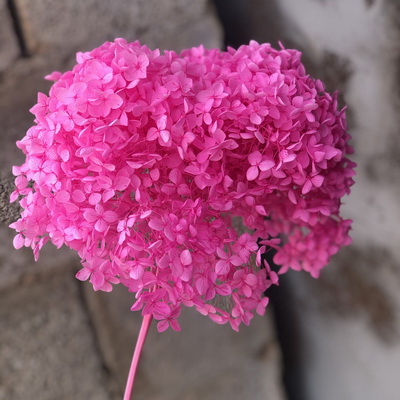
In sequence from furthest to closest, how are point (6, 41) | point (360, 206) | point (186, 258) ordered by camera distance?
point (360, 206)
point (6, 41)
point (186, 258)

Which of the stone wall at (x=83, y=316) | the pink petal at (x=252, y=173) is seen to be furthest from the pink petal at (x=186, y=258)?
the stone wall at (x=83, y=316)

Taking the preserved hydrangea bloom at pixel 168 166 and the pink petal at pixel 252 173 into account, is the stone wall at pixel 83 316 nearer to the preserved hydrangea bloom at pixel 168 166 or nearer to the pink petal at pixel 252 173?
the preserved hydrangea bloom at pixel 168 166

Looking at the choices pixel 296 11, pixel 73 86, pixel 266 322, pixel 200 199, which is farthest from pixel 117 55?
pixel 266 322

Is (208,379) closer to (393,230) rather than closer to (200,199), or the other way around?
(393,230)

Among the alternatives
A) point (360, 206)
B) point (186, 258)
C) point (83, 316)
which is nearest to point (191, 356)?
point (83, 316)

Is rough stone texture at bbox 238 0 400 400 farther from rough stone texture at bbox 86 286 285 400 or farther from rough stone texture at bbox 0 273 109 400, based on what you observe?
rough stone texture at bbox 0 273 109 400

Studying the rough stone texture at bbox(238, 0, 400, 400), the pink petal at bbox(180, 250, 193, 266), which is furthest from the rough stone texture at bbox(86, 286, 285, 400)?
the pink petal at bbox(180, 250, 193, 266)

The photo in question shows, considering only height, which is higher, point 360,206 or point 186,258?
point 186,258

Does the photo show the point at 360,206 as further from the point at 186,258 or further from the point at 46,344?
the point at 46,344
